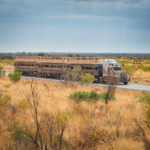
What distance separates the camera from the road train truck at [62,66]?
3429 centimetres

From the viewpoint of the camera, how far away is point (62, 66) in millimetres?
40938

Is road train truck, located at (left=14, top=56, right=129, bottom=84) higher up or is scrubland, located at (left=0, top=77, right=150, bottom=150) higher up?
road train truck, located at (left=14, top=56, right=129, bottom=84)

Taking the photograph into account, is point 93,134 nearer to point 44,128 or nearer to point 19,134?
point 44,128

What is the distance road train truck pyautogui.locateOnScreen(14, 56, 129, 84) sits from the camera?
113ft

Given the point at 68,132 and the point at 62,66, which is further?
the point at 62,66

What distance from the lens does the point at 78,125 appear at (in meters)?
8.39

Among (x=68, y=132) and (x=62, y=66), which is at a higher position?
(x=62, y=66)

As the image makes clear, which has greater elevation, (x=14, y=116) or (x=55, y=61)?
(x=55, y=61)

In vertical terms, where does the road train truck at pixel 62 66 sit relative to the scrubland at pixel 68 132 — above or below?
above

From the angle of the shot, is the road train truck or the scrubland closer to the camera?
the scrubland

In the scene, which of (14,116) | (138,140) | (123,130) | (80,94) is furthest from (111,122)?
(80,94)

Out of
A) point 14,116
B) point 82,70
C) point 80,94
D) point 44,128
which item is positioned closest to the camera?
point 44,128

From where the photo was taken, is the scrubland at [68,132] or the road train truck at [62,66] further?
the road train truck at [62,66]

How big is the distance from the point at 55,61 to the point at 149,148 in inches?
1479
